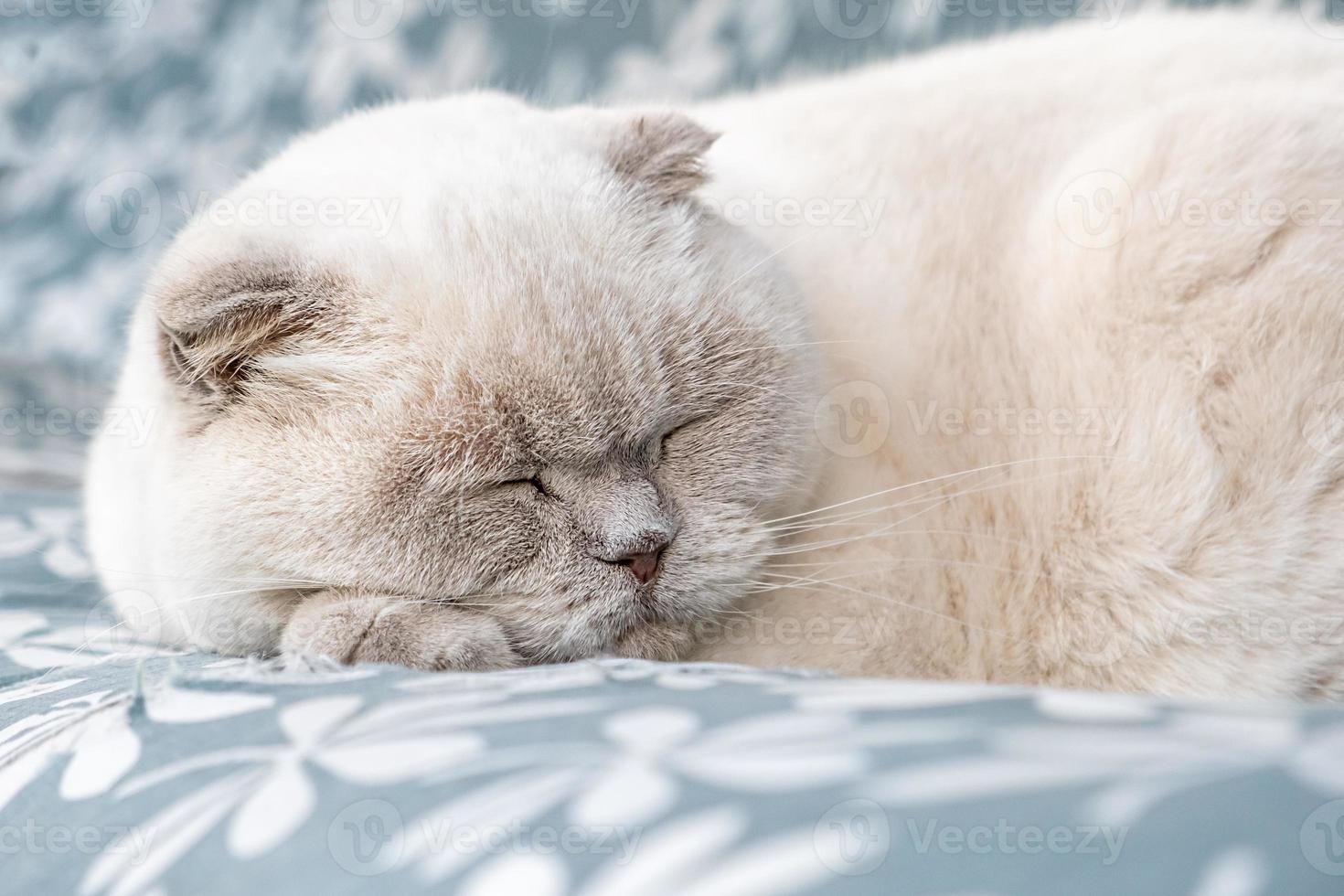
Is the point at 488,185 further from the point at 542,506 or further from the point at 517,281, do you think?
the point at 542,506

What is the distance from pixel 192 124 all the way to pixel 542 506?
2.27 metres

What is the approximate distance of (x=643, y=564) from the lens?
1.21m

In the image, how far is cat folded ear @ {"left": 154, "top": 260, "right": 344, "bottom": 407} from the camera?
114cm

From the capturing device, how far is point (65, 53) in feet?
9.50

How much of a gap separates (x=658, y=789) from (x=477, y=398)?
0.50 metres

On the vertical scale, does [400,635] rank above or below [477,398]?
below
